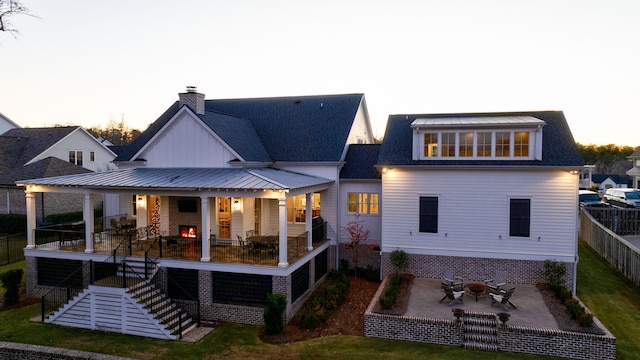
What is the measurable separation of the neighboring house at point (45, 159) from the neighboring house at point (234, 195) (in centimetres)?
964

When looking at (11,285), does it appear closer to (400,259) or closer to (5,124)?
(400,259)

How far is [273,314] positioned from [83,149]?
113 feet

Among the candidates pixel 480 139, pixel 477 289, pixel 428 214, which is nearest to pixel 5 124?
pixel 428 214

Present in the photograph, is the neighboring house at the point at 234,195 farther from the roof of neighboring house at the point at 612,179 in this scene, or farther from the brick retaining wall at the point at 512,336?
the roof of neighboring house at the point at 612,179

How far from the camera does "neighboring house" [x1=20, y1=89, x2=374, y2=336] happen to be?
14.6m

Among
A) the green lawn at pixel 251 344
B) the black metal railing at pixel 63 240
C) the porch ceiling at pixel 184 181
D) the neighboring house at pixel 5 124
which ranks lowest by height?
the green lawn at pixel 251 344

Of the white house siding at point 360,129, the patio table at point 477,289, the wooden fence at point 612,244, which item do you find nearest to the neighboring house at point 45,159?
the white house siding at point 360,129

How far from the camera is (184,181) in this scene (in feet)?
52.4

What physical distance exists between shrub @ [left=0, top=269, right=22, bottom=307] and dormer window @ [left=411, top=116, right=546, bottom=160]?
17.6 meters

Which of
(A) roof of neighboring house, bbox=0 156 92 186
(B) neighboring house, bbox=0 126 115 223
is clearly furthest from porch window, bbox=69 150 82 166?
(A) roof of neighboring house, bbox=0 156 92 186

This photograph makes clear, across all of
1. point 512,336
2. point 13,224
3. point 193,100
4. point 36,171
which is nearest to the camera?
point 512,336

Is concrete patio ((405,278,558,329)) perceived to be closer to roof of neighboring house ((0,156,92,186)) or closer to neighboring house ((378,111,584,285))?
neighboring house ((378,111,584,285))

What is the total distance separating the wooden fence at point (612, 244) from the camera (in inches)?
704

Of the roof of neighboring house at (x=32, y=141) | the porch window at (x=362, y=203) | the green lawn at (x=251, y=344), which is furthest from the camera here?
the roof of neighboring house at (x=32, y=141)
